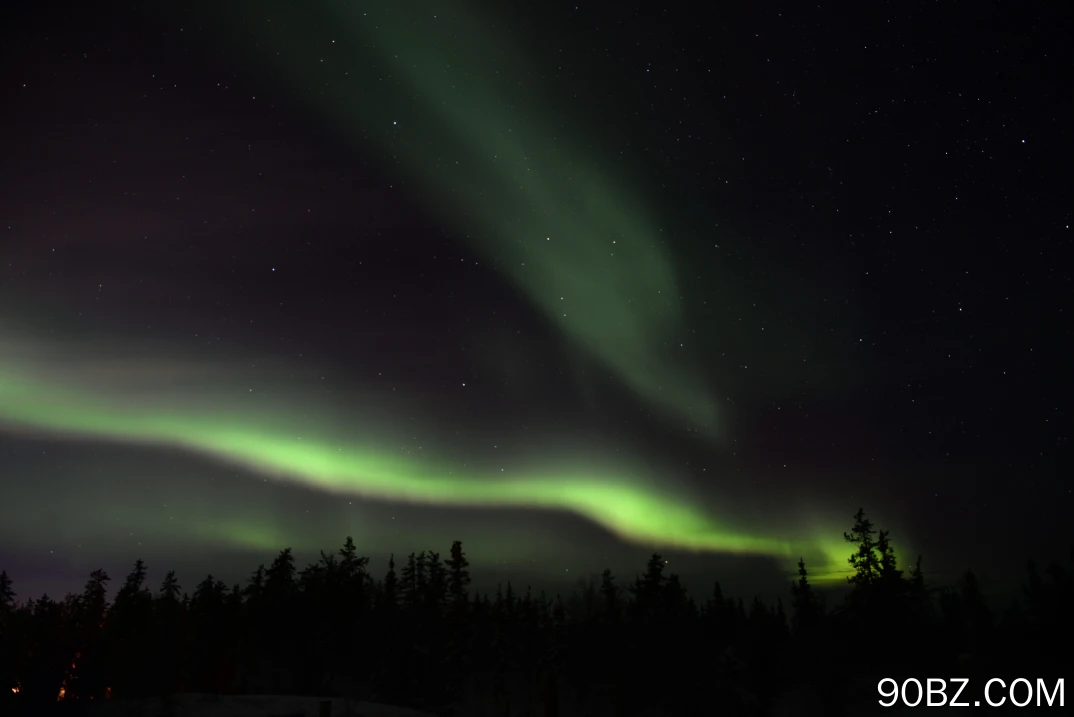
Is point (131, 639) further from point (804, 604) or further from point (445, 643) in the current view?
point (804, 604)

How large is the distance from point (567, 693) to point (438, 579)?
912 inches

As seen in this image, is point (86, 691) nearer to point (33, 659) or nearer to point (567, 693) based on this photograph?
point (33, 659)

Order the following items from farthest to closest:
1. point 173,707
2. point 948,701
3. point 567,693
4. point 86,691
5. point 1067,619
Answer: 1. point 567,693
2. point 948,701
3. point 86,691
4. point 1067,619
5. point 173,707

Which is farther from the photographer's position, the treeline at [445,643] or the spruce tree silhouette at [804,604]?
the spruce tree silhouette at [804,604]

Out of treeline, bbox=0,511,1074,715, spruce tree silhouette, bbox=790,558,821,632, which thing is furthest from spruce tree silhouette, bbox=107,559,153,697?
spruce tree silhouette, bbox=790,558,821,632

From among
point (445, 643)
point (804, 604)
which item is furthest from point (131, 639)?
point (804, 604)

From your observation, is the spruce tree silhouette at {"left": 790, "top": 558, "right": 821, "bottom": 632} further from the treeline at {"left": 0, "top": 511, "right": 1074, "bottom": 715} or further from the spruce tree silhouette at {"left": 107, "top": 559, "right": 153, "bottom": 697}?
the spruce tree silhouette at {"left": 107, "top": 559, "right": 153, "bottom": 697}

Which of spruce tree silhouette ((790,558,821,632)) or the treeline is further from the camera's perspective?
spruce tree silhouette ((790,558,821,632))

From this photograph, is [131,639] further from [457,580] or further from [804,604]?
[804,604]

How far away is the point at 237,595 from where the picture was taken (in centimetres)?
5991

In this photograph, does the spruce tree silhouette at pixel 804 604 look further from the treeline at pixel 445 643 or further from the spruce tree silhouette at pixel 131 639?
the spruce tree silhouette at pixel 131 639

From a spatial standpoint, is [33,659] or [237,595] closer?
[33,659]

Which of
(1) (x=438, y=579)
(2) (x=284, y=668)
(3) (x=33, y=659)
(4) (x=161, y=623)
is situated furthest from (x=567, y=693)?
(3) (x=33, y=659)

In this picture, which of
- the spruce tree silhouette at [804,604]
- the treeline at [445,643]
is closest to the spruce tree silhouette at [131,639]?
the treeline at [445,643]
